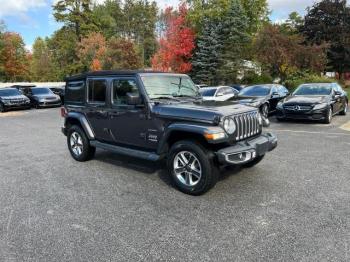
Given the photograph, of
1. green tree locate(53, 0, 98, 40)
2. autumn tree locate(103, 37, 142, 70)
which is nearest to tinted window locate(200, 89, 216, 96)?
autumn tree locate(103, 37, 142, 70)

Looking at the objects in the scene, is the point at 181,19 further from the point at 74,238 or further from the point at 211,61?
the point at 74,238

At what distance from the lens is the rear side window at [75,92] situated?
274 inches

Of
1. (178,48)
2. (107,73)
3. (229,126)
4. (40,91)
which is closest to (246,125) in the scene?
(229,126)

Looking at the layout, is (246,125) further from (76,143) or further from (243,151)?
(76,143)

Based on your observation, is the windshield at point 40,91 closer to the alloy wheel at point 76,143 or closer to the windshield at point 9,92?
the windshield at point 9,92

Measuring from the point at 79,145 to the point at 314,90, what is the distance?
31.3 ft

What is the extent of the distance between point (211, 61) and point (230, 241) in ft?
101

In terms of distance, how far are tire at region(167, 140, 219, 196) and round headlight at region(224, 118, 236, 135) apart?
414mm

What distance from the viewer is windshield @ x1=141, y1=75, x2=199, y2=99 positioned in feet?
18.5

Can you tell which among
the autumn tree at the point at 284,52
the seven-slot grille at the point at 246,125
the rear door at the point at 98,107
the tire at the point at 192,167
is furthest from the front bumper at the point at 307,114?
the autumn tree at the point at 284,52

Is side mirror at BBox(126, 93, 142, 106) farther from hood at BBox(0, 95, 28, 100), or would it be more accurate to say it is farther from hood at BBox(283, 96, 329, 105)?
hood at BBox(0, 95, 28, 100)

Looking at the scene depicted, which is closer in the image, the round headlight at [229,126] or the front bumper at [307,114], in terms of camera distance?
the round headlight at [229,126]

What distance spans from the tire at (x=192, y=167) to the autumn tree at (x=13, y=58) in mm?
51258

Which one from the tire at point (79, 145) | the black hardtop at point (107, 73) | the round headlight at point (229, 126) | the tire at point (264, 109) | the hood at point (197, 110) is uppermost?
the black hardtop at point (107, 73)
